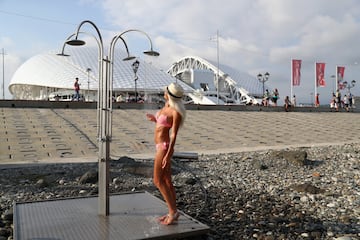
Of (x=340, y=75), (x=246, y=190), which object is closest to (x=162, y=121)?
(x=246, y=190)

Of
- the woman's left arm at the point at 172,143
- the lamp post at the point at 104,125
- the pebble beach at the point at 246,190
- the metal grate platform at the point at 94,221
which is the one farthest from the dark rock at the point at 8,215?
the woman's left arm at the point at 172,143

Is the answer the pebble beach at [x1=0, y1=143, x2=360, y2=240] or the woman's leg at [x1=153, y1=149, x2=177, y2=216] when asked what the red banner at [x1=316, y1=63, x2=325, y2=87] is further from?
the woman's leg at [x1=153, y1=149, x2=177, y2=216]

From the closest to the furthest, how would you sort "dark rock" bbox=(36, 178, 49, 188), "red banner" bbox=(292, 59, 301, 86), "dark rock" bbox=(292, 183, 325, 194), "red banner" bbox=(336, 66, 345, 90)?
"dark rock" bbox=(292, 183, 325, 194), "dark rock" bbox=(36, 178, 49, 188), "red banner" bbox=(292, 59, 301, 86), "red banner" bbox=(336, 66, 345, 90)

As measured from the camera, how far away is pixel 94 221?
3.94 meters

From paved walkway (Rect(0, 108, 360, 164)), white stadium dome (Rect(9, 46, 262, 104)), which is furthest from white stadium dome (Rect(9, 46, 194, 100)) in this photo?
paved walkway (Rect(0, 108, 360, 164))

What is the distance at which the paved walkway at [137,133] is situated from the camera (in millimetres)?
10297

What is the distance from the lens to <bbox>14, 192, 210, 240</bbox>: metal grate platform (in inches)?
140

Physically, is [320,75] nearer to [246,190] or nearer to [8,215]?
[246,190]

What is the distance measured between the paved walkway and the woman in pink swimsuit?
5.72m

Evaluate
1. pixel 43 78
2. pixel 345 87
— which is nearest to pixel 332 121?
pixel 345 87

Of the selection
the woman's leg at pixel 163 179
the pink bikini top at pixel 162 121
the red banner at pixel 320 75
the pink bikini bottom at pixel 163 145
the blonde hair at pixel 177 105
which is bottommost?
the woman's leg at pixel 163 179

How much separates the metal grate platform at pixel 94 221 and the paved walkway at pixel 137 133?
475cm

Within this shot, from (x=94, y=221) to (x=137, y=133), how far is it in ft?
31.7

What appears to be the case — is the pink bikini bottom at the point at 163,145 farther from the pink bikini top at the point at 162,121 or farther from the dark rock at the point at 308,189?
the dark rock at the point at 308,189
